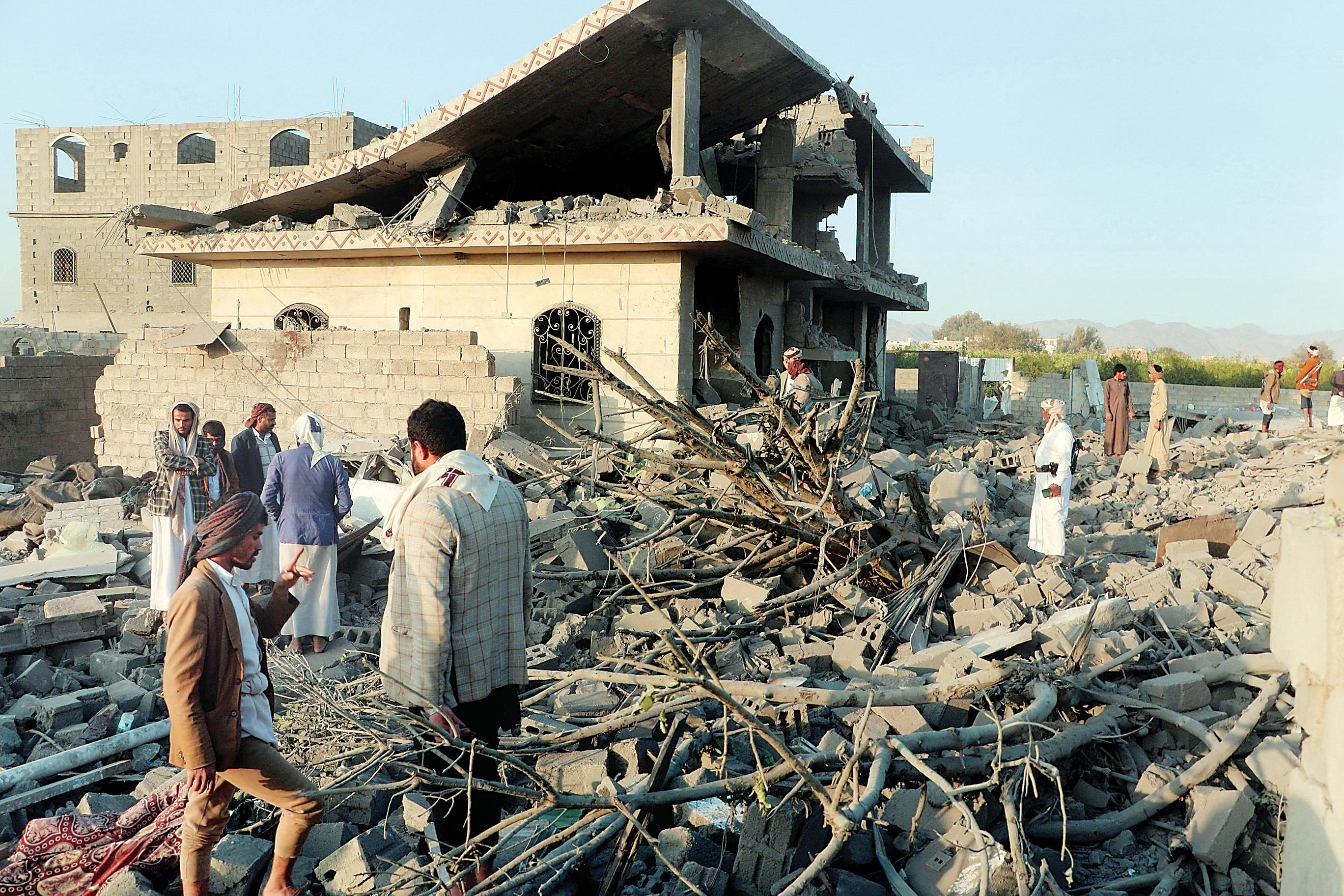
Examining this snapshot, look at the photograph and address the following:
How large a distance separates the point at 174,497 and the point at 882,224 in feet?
58.6

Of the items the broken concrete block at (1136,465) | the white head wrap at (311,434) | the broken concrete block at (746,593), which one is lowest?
the broken concrete block at (746,593)

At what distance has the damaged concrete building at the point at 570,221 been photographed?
1089 cm

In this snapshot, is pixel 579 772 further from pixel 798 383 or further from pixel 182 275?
pixel 182 275

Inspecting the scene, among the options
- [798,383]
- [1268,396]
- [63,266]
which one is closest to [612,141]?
[798,383]

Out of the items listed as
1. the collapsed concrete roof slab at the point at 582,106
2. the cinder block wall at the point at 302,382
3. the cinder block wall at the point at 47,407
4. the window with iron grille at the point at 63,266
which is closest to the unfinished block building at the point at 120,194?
the window with iron grille at the point at 63,266

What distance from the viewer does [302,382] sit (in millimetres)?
10656

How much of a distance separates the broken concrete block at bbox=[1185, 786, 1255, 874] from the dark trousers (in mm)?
2487

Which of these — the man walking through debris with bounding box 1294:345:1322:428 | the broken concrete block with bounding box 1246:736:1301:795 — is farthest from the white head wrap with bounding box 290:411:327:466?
the man walking through debris with bounding box 1294:345:1322:428

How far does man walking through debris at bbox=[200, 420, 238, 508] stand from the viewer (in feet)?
21.0

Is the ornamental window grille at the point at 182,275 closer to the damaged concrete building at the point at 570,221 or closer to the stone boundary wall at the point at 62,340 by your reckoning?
the stone boundary wall at the point at 62,340

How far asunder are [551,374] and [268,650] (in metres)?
9.13

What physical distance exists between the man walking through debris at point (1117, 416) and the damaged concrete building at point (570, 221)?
165 inches

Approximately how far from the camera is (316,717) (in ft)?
10.5

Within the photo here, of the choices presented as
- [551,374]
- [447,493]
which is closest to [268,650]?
[447,493]
